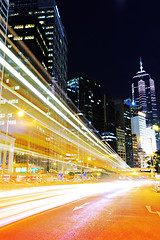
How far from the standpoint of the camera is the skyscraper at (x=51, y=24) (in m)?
150

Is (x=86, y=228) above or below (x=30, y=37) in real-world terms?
below

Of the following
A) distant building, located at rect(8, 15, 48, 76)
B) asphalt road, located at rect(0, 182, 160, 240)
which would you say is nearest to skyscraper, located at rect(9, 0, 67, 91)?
distant building, located at rect(8, 15, 48, 76)

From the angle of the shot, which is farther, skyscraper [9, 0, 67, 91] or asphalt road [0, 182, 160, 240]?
skyscraper [9, 0, 67, 91]

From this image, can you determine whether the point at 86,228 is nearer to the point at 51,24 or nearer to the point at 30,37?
the point at 30,37

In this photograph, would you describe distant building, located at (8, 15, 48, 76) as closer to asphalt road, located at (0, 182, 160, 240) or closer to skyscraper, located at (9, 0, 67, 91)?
skyscraper, located at (9, 0, 67, 91)

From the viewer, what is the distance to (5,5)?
3506 inches

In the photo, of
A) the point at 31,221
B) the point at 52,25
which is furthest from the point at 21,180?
→ the point at 52,25

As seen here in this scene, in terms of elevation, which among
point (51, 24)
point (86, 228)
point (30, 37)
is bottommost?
point (86, 228)

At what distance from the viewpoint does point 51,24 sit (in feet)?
507

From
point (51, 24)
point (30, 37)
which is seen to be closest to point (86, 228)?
point (30, 37)

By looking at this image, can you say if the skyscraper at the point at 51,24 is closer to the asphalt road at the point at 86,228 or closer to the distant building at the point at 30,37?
the distant building at the point at 30,37

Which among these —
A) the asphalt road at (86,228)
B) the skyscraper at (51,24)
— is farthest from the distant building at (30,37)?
the asphalt road at (86,228)

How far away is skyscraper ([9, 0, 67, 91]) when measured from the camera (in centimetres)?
15014

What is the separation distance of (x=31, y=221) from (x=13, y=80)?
317 ft
